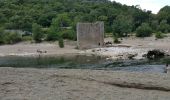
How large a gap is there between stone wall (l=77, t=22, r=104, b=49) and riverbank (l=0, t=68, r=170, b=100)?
53733 mm

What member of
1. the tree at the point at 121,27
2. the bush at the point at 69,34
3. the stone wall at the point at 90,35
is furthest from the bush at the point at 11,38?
the tree at the point at 121,27

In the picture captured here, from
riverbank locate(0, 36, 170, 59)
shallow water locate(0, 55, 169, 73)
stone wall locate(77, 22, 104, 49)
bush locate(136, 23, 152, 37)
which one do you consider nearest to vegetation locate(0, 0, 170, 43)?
bush locate(136, 23, 152, 37)

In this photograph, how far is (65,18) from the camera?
4427 inches

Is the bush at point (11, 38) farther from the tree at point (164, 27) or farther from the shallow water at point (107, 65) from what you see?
the tree at point (164, 27)

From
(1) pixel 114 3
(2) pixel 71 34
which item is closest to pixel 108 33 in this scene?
(2) pixel 71 34

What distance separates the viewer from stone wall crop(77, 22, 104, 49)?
76688 millimetres

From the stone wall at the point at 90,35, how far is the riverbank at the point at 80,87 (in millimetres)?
53733

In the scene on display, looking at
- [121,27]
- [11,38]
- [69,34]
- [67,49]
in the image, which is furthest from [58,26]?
[67,49]

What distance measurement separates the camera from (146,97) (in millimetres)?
17141

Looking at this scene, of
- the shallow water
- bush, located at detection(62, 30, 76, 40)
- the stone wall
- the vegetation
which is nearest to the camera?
the shallow water

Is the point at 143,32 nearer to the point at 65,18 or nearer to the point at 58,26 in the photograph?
the point at 65,18

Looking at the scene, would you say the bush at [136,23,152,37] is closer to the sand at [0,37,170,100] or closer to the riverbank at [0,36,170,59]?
the riverbank at [0,36,170,59]

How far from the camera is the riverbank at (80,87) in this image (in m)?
17.1

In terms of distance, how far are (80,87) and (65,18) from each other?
9386 cm
